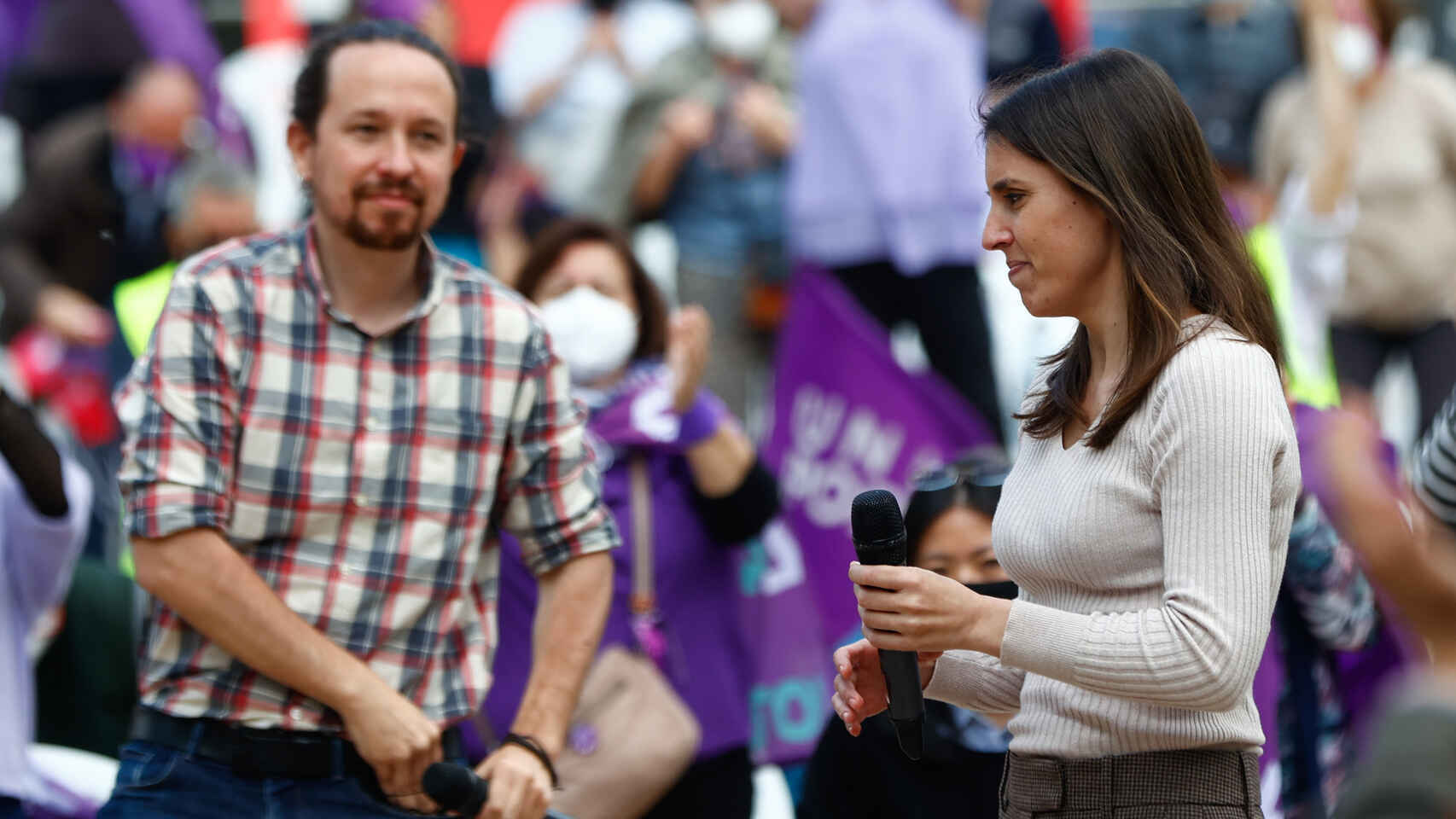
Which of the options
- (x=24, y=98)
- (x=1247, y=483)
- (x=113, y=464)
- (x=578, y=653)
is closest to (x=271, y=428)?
(x=578, y=653)

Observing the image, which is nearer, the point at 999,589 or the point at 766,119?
the point at 999,589

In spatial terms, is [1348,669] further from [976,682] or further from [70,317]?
[70,317]

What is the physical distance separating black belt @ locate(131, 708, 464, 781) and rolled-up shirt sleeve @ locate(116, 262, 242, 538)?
0.35m

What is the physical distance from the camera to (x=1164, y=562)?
2457 millimetres

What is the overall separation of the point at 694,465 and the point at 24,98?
5020 mm

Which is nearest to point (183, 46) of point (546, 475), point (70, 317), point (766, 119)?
point (70, 317)

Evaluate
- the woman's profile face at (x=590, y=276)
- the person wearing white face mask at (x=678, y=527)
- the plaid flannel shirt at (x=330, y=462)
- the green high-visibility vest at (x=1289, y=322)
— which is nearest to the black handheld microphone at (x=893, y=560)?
the plaid flannel shirt at (x=330, y=462)

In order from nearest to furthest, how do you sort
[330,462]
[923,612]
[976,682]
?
1. [923,612]
2. [976,682]
3. [330,462]

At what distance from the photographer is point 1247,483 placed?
2.40 m

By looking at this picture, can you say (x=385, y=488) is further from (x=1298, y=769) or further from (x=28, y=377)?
(x=28, y=377)

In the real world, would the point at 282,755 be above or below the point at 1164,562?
below

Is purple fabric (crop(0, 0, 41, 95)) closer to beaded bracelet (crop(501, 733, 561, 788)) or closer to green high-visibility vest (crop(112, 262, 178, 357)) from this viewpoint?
green high-visibility vest (crop(112, 262, 178, 357))

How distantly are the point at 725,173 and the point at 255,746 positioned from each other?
4.67 metres

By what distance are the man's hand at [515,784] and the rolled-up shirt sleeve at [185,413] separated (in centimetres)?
64
